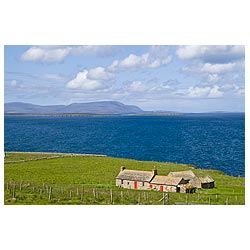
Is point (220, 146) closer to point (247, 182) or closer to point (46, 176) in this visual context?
point (247, 182)

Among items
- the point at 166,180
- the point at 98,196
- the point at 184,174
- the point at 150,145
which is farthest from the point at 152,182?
the point at 150,145

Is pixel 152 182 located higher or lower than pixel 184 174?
lower

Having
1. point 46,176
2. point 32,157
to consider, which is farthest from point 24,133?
point 46,176

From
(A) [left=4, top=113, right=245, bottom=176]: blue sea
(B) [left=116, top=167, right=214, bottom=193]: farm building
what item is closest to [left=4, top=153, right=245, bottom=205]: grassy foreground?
(B) [left=116, top=167, right=214, bottom=193]: farm building

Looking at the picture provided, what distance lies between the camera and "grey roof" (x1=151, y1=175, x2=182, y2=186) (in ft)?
75.7

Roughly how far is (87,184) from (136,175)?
308 centimetres

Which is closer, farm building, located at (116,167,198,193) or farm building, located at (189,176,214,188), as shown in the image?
farm building, located at (116,167,198,193)

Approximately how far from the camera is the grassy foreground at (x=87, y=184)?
2072 centimetres

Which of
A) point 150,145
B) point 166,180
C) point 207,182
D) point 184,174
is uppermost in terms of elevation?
point 150,145

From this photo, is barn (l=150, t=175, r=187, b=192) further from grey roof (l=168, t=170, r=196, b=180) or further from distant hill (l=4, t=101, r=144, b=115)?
distant hill (l=4, t=101, r=144, b=115)

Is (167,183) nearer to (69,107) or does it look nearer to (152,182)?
(152,182)

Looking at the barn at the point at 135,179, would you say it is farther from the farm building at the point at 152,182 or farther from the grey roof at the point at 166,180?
the grey roof at the point at 166,180

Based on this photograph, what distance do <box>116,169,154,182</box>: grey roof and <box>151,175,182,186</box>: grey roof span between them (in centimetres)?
32

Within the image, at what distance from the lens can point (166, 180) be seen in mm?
23312
